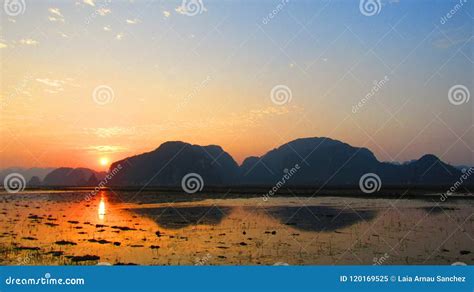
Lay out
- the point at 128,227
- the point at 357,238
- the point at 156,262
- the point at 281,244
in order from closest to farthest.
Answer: the point at 156,262 → the point at 281,244 → the point at 357,238 → the point at 128,227

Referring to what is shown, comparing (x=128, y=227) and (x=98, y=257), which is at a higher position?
(x=128, y=227)

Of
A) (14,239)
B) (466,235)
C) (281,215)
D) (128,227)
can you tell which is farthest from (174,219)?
(466,235)

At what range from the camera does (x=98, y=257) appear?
1802 centimetres

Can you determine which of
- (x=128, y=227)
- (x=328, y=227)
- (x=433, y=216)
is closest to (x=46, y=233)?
(x=128, y=227)

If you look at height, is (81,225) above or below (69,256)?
above

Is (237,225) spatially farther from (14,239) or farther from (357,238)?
(14,239)

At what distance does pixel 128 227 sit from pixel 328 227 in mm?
12000

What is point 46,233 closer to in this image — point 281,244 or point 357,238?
point 281,244

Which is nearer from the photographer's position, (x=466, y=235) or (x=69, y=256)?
(x=69, y=256)

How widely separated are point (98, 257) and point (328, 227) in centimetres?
1354

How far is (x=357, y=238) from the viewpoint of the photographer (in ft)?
72.4

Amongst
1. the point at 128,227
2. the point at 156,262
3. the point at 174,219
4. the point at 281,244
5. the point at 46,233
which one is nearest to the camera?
the point at 156,262

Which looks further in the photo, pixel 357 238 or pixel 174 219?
pixel 174 219

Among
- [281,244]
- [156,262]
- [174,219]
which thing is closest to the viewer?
[156,262]
